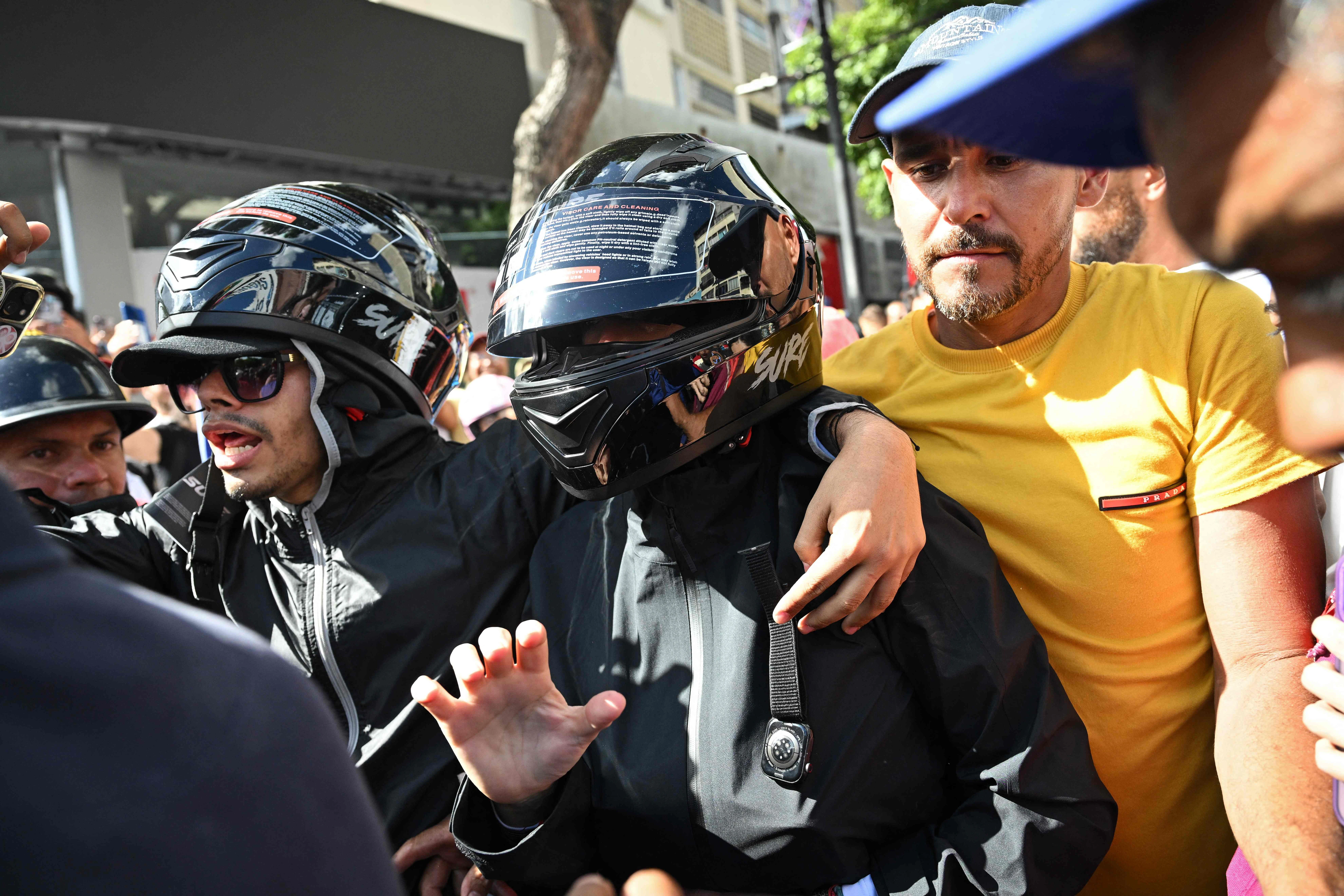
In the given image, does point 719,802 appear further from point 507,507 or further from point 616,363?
point 507,507

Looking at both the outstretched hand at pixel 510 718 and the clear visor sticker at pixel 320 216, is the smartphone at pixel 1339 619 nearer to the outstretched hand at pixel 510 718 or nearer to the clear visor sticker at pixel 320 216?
the outstretched hand at pixel 510 718

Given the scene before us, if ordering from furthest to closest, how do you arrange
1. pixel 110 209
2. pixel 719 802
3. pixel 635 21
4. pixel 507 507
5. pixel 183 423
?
pixel 635 21 → pixel 110 209 → pixel 183 423 → pixel 507 507 → pixel 719 802

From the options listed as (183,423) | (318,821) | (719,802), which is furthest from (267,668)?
(183,423)

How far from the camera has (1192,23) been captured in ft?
2.07

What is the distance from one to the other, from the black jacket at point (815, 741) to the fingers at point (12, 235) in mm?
1532

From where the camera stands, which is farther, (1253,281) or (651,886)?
(1253,281)

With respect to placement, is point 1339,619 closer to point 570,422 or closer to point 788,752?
point 788,752

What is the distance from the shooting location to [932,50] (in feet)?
6.53

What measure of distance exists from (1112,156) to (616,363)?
1.07 metres

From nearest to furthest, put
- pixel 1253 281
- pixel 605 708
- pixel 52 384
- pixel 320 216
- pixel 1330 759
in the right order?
pixel 1330 759 < pixel 605 708 < pixel 1253 281 < pixel 320 216 < pixel 52 384

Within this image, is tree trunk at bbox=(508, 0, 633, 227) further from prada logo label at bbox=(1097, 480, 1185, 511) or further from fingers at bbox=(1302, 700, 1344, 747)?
fingers at bbox=(1302, 700, 1344, 747)

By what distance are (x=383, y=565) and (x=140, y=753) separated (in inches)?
70.8

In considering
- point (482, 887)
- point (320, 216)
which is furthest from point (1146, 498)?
point (320, 216)

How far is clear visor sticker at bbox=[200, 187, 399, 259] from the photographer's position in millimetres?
2768
